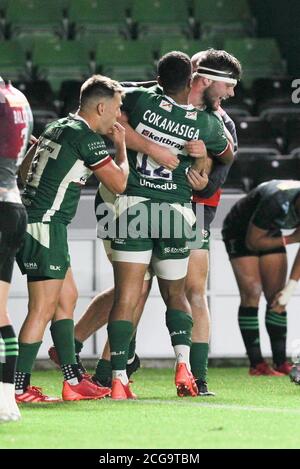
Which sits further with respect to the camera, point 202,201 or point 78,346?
point 78,346

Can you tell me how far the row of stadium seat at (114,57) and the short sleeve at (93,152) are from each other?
6.03 meters

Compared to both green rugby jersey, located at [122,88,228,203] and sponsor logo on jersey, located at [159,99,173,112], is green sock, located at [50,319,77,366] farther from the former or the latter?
sponsor logo on jersey, located at [159,99,173,112]

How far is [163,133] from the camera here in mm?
6555

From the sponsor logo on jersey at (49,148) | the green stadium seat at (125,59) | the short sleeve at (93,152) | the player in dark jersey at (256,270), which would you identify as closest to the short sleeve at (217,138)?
the short sleeve at (93,152)

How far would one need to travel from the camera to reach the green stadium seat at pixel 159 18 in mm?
13172

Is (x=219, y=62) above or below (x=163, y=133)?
above

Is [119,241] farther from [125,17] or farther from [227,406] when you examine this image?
[125,17]

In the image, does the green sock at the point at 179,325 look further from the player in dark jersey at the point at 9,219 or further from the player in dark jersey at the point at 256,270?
the player in dark jersey at the point at 256,270

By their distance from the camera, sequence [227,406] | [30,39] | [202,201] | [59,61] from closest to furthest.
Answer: [227,406] < [202,201] < [59,61] < [30,39]

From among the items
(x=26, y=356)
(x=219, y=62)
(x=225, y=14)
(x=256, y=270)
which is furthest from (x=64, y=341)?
(x=225, y=14)

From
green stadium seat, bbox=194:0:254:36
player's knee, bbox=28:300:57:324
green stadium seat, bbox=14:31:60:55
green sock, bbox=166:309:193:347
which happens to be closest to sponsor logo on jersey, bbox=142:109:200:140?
green sock, bbox=166:309:193:347

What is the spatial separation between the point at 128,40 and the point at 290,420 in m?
8.04

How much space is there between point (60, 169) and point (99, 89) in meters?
0.47

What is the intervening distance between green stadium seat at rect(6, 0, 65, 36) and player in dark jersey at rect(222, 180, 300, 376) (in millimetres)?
5215
